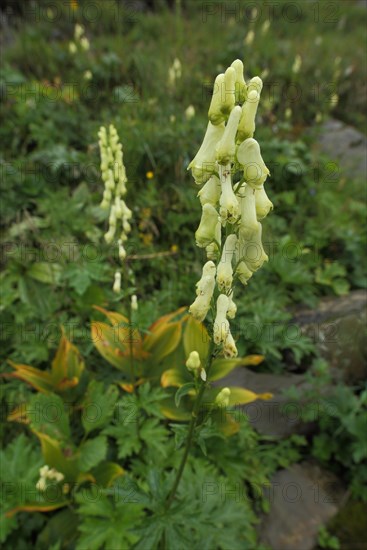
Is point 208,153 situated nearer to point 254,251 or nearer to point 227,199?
point 227,199

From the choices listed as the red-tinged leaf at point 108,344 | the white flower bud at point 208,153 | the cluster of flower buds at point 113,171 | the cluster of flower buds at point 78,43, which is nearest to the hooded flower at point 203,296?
the white flower bud at point 208,153

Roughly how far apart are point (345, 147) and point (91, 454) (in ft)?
18.6

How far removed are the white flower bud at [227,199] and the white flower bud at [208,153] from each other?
62 mm

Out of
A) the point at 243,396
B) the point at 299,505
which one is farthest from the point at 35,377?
the point at 299,505

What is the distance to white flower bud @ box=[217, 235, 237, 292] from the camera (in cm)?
129

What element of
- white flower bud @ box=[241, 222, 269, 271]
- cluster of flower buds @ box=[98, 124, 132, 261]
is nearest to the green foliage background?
cluster of flower buds @ box=[98, 124, 132, 261]

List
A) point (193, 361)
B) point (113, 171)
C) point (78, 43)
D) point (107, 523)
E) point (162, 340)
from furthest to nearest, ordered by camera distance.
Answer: point (78, 43) < point (162, 340) < point (113, 171) < point (107, 523) < point (193, 361)

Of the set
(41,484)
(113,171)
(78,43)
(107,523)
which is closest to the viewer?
(107,523)

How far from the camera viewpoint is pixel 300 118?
21.2 ft

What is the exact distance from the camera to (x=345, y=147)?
5992 mm

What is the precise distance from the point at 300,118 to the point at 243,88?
5877 millimetres

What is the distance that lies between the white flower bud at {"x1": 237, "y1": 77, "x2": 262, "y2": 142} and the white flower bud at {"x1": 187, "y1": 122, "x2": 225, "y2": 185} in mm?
75

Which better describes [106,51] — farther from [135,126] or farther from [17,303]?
→ [17,303]

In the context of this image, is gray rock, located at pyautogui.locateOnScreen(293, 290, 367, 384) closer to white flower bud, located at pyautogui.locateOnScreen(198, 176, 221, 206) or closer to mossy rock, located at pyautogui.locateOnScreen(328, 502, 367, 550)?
mossy rock, located at pyautogui.locateOnScreen(328, 502, 367, 550)
